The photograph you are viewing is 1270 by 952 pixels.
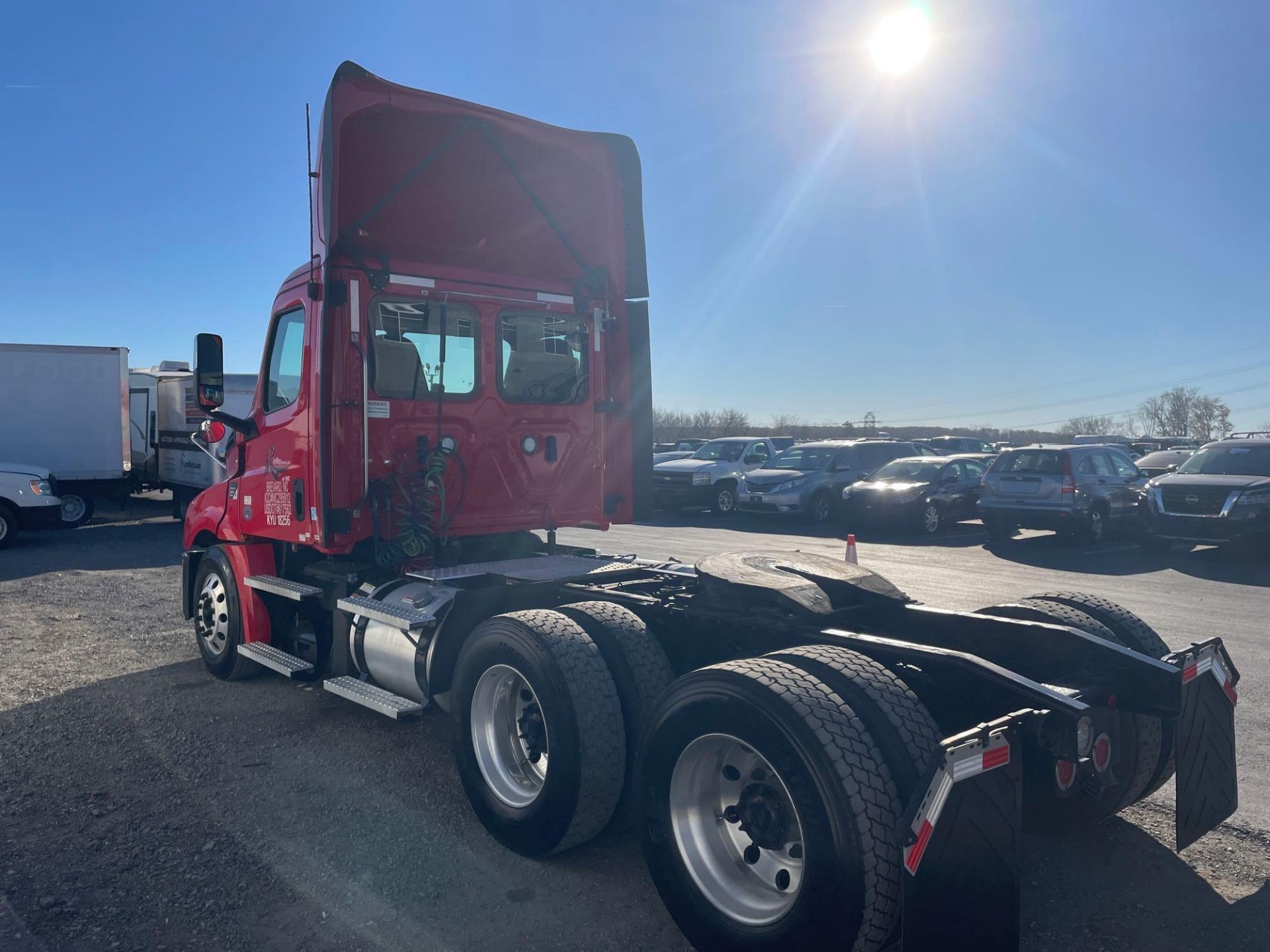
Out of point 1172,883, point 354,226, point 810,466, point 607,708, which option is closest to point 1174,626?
point 1172,883

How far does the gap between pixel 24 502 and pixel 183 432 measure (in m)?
4.64

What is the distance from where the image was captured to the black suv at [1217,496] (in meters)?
13.0

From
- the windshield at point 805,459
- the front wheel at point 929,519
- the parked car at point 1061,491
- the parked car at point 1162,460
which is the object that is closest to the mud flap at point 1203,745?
the parked car at point 1061,491

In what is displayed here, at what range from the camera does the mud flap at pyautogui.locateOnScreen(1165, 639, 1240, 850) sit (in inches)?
128

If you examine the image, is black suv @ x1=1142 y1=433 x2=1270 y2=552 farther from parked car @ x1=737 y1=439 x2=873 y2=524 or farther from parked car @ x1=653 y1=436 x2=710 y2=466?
parked car @ x1=653 y1=436 x2=710 y2=466

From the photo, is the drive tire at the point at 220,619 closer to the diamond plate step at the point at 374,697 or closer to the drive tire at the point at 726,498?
the diamond plate step at the point at 374,697

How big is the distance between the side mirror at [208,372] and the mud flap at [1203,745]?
216 inches

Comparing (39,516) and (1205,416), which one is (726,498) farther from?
(1205,416)

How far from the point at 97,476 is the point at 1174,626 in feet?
59.5

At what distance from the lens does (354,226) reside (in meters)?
5.29

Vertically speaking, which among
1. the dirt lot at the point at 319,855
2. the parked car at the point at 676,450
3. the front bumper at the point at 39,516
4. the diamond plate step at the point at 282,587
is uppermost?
the parked car at the point at 676,450

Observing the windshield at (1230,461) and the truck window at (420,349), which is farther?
the windshield at (1230,461)

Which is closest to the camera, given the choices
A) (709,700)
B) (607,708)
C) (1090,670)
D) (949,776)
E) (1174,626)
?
(949,776)

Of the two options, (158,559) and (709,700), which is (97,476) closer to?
(158,559)
